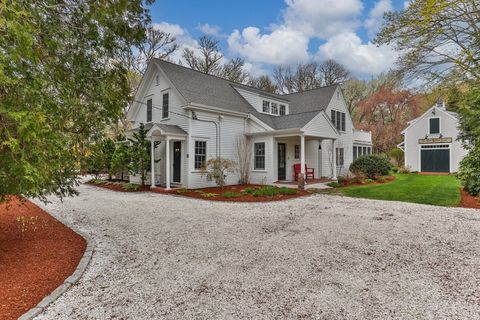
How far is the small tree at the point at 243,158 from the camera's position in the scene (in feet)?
48.1

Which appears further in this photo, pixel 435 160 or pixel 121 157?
pixel 435 160

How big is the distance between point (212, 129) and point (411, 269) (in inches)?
431

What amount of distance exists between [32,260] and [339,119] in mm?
18987

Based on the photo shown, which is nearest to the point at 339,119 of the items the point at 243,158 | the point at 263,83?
the point at 243,158

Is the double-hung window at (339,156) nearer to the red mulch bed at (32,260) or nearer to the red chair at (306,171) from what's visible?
the red chair at (306,171)

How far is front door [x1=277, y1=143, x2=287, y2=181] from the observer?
1523 cm

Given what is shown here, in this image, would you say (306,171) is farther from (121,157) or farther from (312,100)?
(121,157)

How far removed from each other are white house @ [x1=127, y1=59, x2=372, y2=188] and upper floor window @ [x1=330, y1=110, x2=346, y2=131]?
2.29 metres

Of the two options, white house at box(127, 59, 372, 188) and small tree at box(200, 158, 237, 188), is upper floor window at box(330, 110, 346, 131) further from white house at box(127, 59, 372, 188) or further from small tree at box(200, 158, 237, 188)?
small tree at box(200, 158, 237, 188)

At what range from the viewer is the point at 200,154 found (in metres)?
13.4

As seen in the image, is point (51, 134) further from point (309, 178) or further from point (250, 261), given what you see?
point (309, 178)

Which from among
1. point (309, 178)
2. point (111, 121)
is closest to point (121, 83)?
point (111, 121)

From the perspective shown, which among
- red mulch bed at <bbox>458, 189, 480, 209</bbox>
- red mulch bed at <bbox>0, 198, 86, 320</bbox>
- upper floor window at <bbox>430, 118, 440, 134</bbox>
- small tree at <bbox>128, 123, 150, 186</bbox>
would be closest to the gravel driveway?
red mulch bed at <bbox>0, 198, 86, 320</bbox>

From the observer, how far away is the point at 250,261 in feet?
14.1
